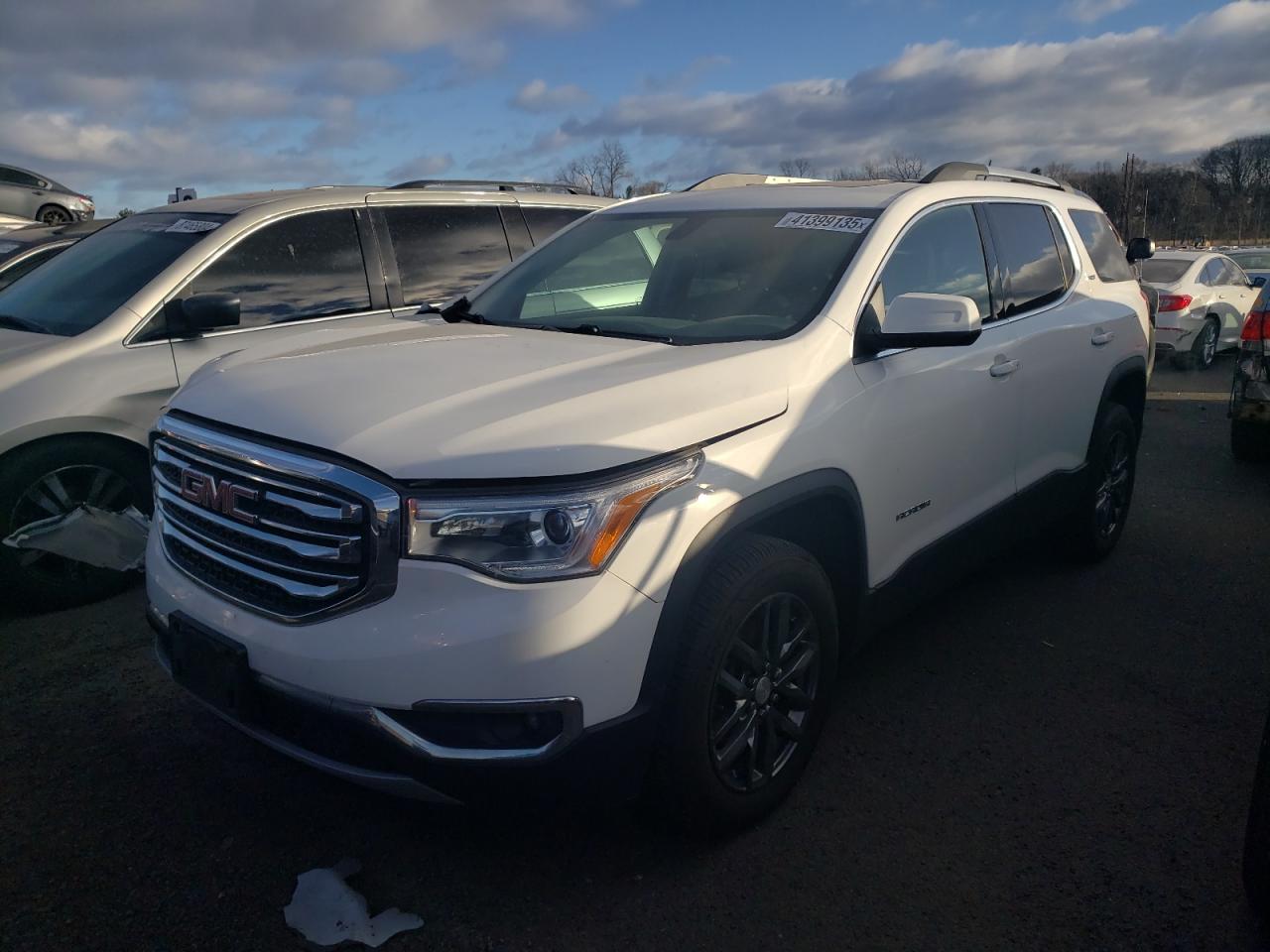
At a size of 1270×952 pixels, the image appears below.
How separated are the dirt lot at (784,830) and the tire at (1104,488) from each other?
2.70 feet

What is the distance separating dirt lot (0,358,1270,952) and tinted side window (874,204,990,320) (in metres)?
1.50

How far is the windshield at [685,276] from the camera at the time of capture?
3242 millimetres

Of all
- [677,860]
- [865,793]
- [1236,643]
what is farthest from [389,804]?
[1236,643]

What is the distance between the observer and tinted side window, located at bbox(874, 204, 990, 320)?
3.41 metres

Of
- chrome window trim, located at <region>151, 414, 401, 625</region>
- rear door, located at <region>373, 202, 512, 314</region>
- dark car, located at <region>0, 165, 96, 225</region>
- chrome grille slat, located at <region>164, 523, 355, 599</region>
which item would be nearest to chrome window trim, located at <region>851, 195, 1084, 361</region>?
chrome window trim, located at <region>151, 414, 401, 625</region>

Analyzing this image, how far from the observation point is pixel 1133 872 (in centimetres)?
267

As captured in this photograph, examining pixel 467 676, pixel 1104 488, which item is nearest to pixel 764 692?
pixel 467 676

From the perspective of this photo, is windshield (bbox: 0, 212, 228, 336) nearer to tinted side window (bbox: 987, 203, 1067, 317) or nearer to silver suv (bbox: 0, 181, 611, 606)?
silver suv (bbox: 0, 181, 611, 606)

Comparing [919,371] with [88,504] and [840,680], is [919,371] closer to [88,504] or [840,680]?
[840,680]

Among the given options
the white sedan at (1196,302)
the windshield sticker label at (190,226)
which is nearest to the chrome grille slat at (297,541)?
the windshield sticker label at (190,226)

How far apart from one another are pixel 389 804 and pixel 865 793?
4.79ft

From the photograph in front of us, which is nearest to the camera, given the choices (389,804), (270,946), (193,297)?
(270,946)

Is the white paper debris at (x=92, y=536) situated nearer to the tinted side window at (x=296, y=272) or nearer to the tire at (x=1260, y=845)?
the tinted side window at (x=296, y=272)

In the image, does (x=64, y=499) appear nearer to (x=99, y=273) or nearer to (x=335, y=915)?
(x=99, y=273)
